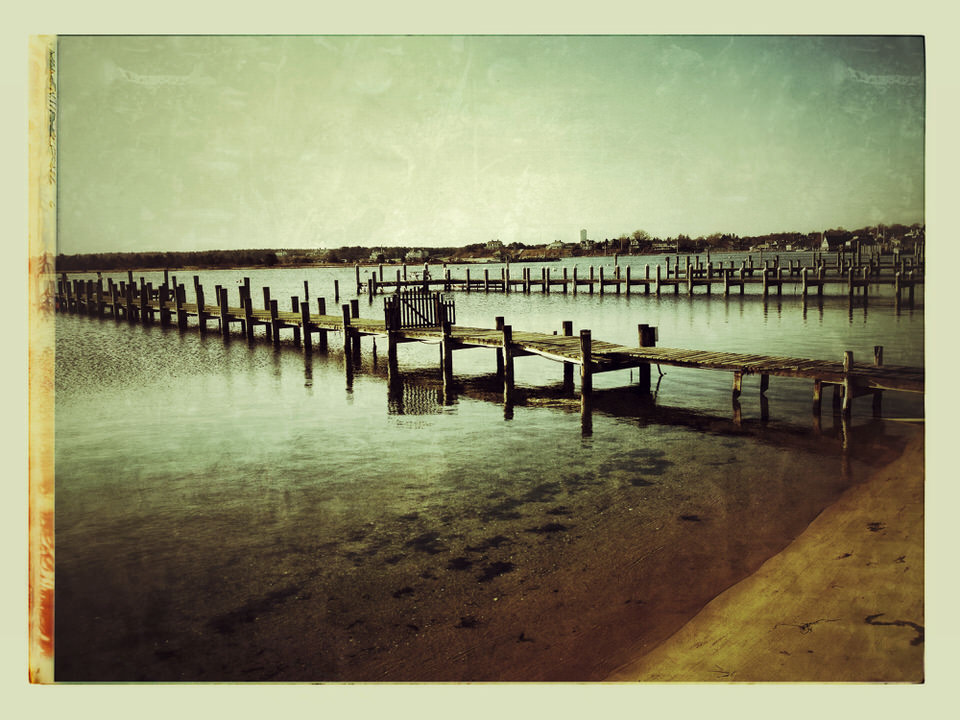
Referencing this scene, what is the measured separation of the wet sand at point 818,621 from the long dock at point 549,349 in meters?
1.52

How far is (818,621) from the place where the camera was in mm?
4246

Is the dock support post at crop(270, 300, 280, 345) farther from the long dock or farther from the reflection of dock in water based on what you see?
the reflection of dock in water

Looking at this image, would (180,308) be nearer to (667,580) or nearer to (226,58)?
(226,58)

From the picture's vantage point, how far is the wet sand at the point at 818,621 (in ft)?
13.3

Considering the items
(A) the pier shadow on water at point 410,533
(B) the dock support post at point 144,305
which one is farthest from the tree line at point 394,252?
(B) the dock support post at point 144,305

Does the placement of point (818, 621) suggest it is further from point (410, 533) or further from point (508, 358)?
point (508, 358)

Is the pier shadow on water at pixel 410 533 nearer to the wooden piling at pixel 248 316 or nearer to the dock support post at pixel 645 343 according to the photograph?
the dock support post at pixel 645 343

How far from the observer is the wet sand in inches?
160

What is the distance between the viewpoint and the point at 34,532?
472 centimetres

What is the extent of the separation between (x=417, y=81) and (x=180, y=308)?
15846mm

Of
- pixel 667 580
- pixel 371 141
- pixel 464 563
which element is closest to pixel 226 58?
pixel 371 141

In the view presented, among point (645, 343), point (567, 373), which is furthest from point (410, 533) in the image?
point (567, 373)

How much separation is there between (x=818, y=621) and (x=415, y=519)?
2.86 metres

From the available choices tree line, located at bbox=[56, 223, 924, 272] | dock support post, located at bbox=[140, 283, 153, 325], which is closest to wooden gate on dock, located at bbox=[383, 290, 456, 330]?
tree line, located at bbox=[56, 223, 924, 272]
